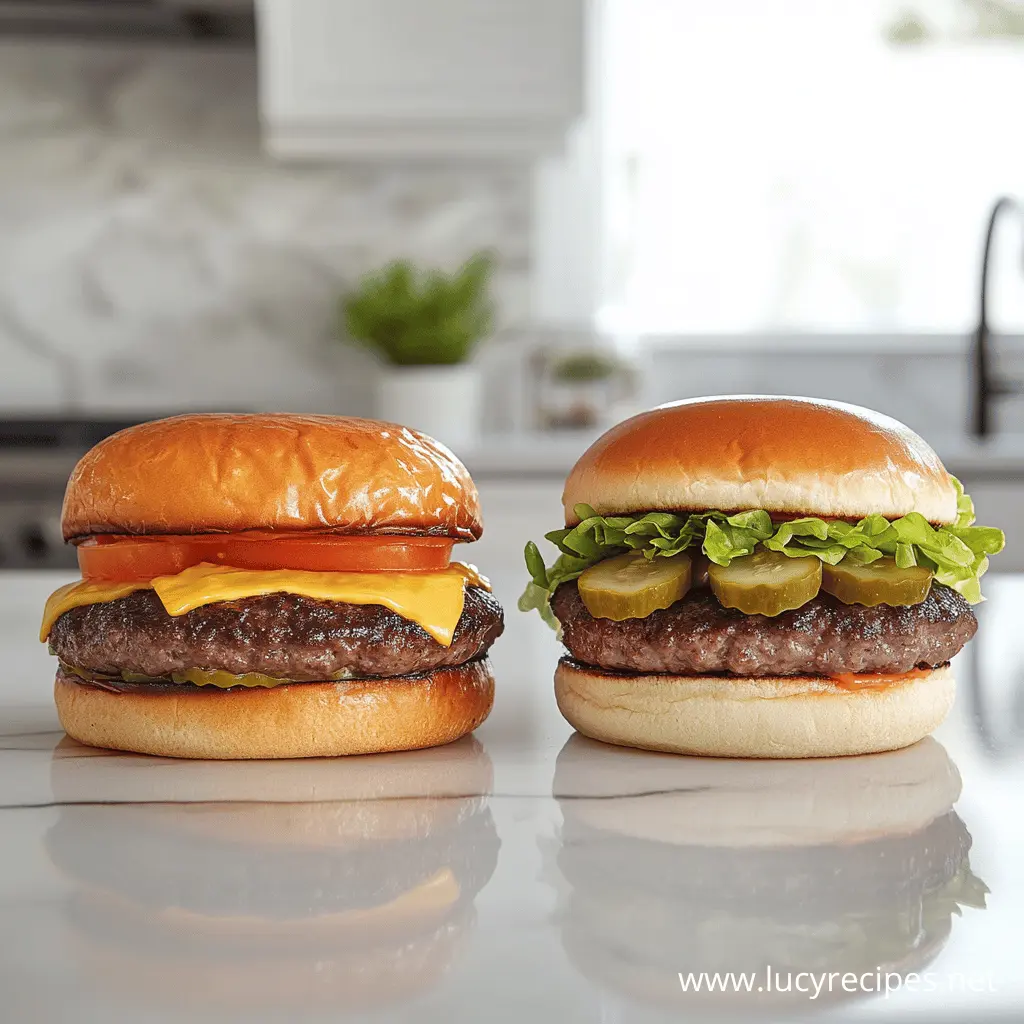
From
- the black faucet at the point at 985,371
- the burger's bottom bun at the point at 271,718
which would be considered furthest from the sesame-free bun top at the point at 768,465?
the black faucet at the point at 985,371

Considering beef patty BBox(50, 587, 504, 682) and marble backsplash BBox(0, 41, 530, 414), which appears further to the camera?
marble backsplash BBox(0, 41, 530, 414)

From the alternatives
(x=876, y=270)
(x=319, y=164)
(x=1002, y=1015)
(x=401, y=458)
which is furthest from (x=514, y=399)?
(x=1002, y=1015)

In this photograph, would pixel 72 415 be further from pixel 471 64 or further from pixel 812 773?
pixel 812 773

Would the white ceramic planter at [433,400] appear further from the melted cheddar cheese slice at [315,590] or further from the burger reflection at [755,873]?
the burger reflection at [755,873]

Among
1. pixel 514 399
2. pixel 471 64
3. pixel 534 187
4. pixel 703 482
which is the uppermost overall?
pixel 471 64

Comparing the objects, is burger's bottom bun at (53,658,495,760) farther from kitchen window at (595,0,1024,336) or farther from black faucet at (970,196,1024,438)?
kitchen window at (595,0,1024,336)

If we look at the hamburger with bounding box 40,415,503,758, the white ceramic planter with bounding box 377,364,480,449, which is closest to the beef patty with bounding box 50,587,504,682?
the hamburger with bounding box 40,415,503,758

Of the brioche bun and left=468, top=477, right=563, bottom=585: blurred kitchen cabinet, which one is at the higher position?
the brioche bun
